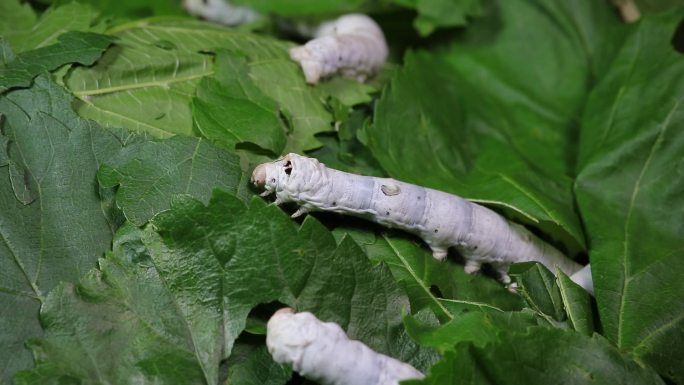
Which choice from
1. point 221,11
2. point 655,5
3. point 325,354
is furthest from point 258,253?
point 655,5

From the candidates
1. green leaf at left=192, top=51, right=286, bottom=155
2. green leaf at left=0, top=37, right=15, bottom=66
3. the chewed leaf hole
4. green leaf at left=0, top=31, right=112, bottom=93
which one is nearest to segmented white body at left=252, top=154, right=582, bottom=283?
green leaf at left=192, top=51, right=286, bottom=155

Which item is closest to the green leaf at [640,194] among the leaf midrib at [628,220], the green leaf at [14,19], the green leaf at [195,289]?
the leaf midrib at [628,220]

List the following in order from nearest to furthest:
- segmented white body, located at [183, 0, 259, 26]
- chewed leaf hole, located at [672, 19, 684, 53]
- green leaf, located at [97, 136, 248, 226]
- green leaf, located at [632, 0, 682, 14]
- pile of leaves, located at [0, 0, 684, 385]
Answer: pile of leaves, located at [0, 0, 684, 385], green leaf, located at [97, 136, 248, 226], segmented white body, located at [183, 0, 259, 26], chewed leaf hole, located at [672, 19, 684, 53], green leaf, located at [632, 0, 682, 14]

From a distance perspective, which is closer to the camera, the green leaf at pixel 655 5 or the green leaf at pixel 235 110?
the green leaf at pixel 235 110

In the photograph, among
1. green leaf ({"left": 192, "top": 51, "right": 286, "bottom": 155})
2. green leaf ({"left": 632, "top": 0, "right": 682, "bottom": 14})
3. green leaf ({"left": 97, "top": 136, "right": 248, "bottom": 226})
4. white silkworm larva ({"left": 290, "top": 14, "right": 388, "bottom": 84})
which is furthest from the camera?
green leaf ({"left": 632, "top": 0, "right": 682, "bottom": 14})

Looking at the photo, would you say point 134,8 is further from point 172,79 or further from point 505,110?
point 505,110

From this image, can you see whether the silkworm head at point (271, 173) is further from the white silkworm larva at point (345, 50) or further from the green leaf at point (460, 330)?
the white silkworm larva at point (345, 50)

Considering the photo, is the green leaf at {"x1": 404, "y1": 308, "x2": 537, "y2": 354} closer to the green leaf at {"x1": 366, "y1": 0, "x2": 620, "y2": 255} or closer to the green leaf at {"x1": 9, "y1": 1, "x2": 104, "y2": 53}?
the green leaf at {"x1": 366, "y1": 0, "x2": 620, "y2": 255}
